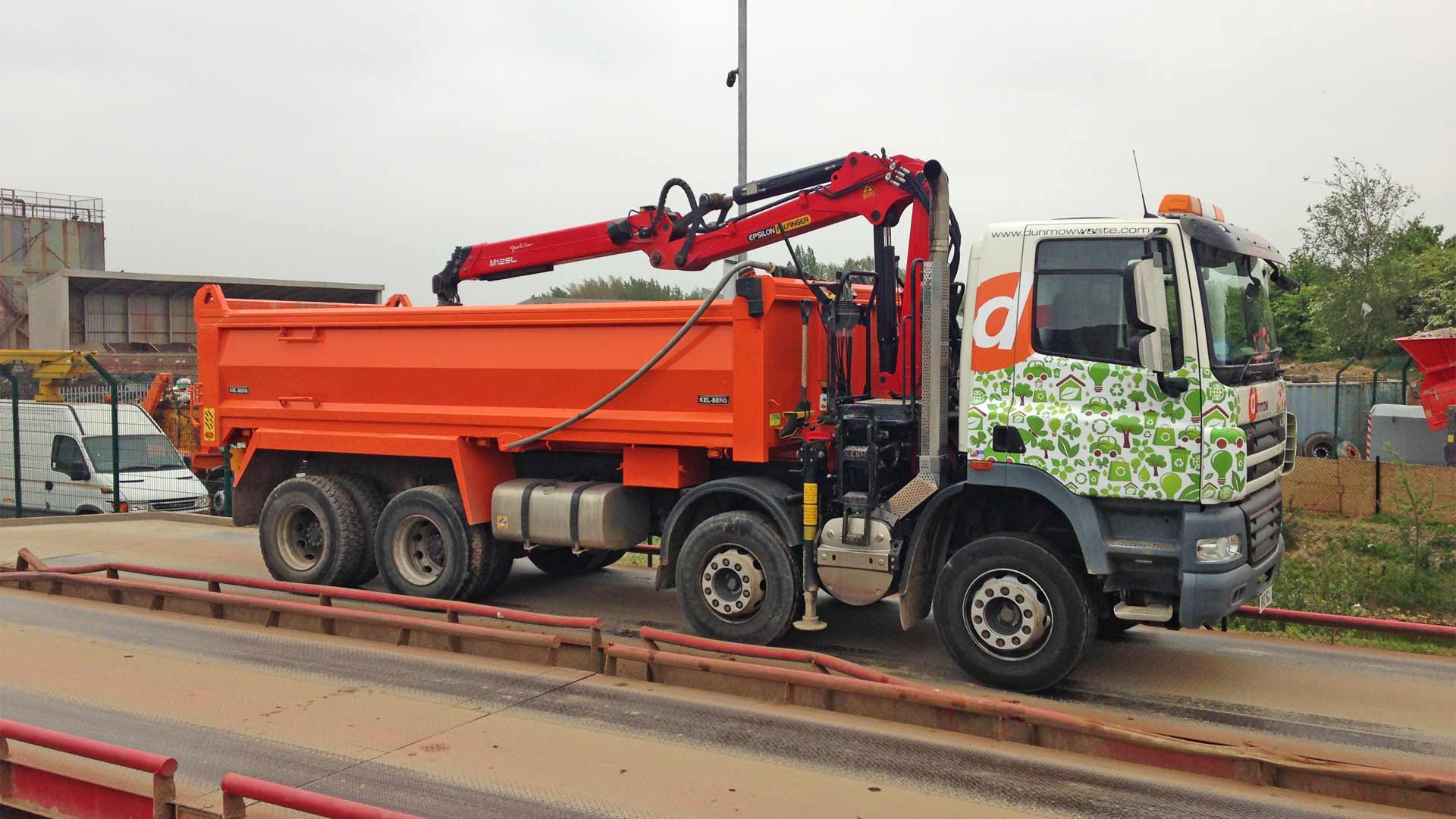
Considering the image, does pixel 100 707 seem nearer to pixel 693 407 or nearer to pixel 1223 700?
pixel 693 407

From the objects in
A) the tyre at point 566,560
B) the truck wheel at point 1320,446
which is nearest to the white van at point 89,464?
the tyre at point 566,560

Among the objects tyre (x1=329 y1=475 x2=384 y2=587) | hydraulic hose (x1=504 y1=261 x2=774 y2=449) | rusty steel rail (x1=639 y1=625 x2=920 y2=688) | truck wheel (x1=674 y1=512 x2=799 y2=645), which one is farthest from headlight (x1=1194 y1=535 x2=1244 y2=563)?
tyre (x1=329 y1=475 x2=384 y2=587)

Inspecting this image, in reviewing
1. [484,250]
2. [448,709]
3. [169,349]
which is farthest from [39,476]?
[169,349]

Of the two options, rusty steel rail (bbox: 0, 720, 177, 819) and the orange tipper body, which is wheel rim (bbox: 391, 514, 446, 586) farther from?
rusty steel rail (bbox: 0, 720, 177, 819)

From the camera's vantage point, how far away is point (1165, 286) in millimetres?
6852

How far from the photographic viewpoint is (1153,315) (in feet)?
22.1

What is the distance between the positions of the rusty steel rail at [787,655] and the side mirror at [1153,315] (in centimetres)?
239

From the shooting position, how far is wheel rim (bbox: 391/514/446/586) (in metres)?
10.1

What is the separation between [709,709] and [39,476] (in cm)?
1500

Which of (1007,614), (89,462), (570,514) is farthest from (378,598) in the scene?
(89,462)

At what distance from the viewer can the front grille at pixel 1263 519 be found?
7090 millimetres

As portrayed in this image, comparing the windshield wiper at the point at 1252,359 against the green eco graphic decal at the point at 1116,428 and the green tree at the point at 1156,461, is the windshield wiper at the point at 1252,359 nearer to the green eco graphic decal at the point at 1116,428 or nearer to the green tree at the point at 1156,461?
the green eco graphic decal at the point at 1116,428

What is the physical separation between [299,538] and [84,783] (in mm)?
5924

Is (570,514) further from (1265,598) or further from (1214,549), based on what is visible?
(1265,598)
